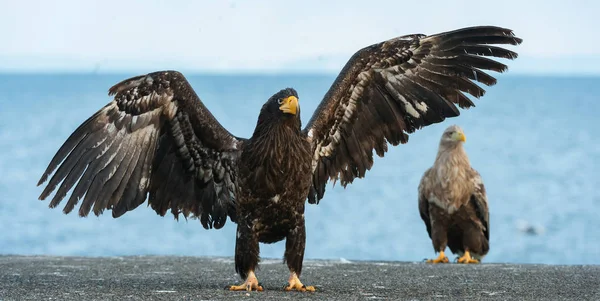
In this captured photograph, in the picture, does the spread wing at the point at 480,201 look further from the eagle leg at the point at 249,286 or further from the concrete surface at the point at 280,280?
the eagle leg at the point at 249,286

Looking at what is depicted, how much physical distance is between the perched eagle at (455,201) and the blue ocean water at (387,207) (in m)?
17.4

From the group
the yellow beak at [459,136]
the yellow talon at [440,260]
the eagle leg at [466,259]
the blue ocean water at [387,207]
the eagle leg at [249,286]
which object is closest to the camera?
the eagle leg at [249,286]

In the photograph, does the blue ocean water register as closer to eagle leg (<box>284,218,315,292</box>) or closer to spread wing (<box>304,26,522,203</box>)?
spread wing (<box>304,26,522,203</box>)

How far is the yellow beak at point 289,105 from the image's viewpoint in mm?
8367

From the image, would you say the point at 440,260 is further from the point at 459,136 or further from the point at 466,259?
the point at 459,136

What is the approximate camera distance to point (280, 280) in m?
9.84

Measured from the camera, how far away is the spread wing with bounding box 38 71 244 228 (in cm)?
893

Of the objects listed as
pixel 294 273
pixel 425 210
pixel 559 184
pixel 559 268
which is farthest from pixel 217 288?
pixel 559 184

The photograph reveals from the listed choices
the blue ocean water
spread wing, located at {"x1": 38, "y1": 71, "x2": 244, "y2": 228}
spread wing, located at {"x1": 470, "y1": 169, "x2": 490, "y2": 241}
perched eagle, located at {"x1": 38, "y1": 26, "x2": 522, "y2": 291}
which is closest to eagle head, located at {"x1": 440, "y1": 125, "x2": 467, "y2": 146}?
spread wing, located at {"x1": 470, "y1": 169, "x2": 490, "y2": 241}

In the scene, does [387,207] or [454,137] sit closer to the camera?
[454,137]

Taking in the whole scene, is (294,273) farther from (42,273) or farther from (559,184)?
(559,184)

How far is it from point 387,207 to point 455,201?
3620 centimetres

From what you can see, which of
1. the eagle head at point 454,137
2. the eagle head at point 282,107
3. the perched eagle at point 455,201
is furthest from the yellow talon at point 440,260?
the eagle head at point 282,107

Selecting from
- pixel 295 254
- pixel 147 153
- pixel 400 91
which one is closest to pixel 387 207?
pixel 400 91
